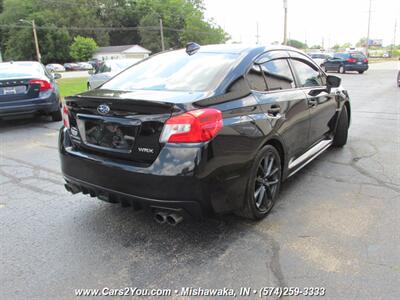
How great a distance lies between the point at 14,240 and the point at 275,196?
243 cm

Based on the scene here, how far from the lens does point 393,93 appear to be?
13539 mm

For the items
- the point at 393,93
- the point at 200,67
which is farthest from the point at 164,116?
the point at 393,93

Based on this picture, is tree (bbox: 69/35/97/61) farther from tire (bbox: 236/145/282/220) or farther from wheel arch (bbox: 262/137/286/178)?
tire (bbox: 236/145/282/220)

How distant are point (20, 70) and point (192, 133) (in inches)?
272

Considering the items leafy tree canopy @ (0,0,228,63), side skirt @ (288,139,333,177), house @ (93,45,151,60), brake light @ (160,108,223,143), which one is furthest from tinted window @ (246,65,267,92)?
house @ (93,45,151,60)

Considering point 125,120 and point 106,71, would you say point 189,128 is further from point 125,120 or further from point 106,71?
point 106,71

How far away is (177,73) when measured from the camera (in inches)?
137

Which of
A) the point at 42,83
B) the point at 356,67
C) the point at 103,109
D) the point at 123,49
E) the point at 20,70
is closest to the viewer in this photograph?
the point at 103,109

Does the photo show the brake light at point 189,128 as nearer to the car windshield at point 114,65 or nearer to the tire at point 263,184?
the tire at point 263,184

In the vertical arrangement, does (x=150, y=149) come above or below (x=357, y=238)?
above

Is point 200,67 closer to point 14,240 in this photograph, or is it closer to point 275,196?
Result: point 275,196

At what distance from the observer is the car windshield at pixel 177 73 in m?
3.20

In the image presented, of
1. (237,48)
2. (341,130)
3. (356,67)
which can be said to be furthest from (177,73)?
(356,67)

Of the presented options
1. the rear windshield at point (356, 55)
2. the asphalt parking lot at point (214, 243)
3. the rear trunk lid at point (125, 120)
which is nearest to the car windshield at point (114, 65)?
the asphalt parking lot at point (214, 243)
